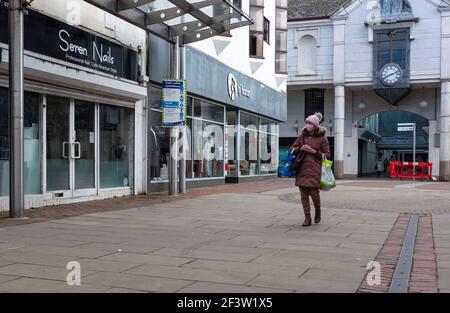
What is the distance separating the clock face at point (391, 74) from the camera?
34.2m

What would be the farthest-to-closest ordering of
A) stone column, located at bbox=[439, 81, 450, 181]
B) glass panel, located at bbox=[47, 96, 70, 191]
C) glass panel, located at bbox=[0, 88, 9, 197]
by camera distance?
stone column, located at bbox=[439, 81, 450, 181]
glass panel, located at bbox=[47, 96, 70, 191]
glass panel, located at bbox=[0, 88, 9, 197]

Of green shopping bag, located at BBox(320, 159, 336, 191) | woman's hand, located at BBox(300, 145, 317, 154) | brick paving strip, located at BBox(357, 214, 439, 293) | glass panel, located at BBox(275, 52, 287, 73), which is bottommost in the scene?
brick paving strip, located at BBox(357, 214, 439, 293)

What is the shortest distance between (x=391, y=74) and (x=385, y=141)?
21.5 meters

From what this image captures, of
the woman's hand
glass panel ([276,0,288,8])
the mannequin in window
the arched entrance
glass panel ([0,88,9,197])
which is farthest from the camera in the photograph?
the arched entrance

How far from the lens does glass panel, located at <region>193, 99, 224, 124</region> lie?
18.7m

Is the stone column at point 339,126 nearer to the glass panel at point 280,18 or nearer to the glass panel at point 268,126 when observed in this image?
the glass panel at point 268,126

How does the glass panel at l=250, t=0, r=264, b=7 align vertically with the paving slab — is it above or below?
above

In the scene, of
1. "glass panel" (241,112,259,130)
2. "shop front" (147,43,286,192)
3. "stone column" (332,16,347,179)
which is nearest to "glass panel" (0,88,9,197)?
"shop front" (147,43,286,192)

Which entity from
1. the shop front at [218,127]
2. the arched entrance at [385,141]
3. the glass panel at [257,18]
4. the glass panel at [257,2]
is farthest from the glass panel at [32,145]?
the arched entrance at [385,141]

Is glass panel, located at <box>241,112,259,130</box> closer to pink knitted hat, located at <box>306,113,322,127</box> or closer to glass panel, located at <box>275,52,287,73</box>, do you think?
glass panel, located at <box>275,52,287,73</box>

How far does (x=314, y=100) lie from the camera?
3909 centimetres

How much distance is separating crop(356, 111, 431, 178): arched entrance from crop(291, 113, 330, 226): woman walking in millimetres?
32261
